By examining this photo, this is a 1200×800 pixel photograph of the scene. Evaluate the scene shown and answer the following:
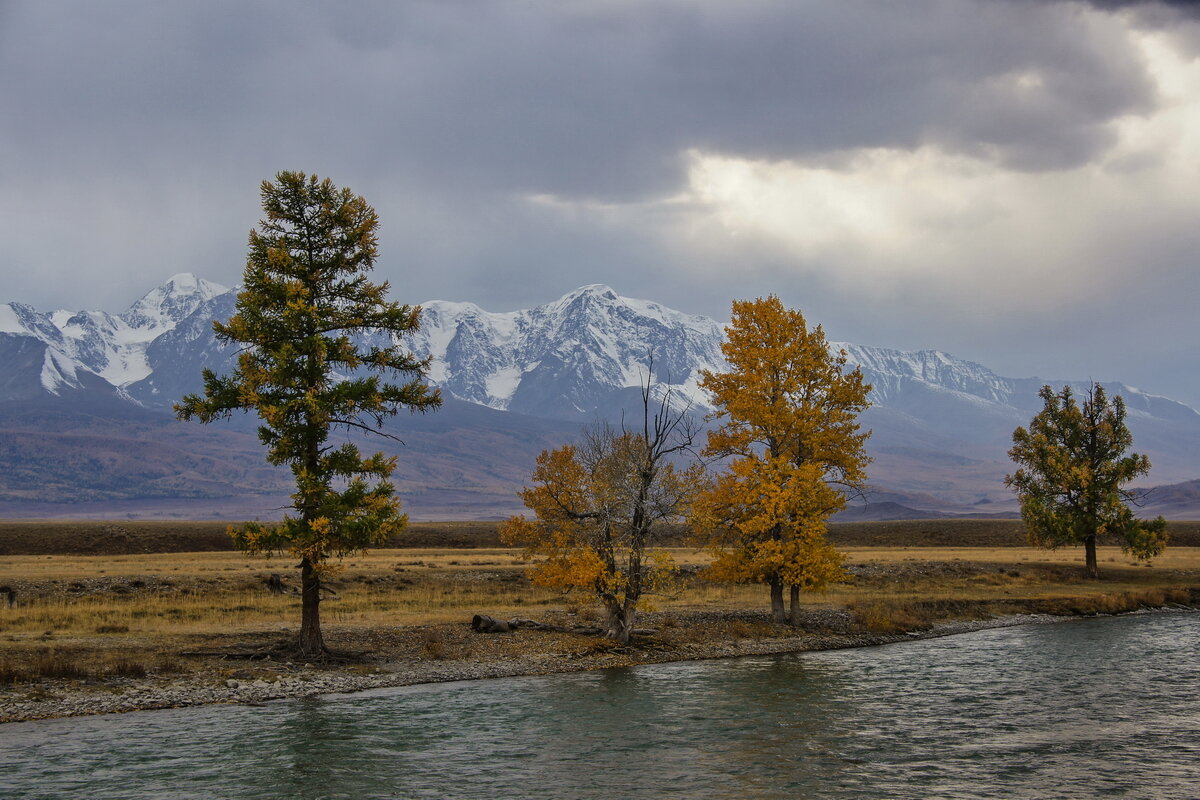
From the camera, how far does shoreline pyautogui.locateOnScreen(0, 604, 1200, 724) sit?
29.6 m

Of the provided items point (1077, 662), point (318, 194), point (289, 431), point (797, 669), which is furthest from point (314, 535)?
point (1077, 662)

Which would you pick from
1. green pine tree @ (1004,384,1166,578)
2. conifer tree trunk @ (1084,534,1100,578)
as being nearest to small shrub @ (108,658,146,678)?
green pine tree @ (1004,384,1166,578)

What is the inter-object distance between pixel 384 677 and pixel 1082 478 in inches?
2274

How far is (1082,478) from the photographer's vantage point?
241 feet

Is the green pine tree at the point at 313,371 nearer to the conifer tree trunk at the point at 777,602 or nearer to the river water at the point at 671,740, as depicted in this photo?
the river water at the point at 671,740

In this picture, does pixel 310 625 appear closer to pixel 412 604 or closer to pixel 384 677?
pixel 384 677

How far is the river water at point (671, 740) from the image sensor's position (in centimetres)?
2222

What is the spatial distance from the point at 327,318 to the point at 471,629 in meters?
17.2

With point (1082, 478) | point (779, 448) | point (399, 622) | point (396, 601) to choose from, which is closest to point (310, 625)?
point (399, 622)

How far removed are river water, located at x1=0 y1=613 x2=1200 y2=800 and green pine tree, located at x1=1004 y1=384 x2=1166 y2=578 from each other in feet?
127

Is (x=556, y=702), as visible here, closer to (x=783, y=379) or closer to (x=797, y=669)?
(x=797, y=669)

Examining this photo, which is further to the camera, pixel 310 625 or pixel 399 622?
pixel 399 622

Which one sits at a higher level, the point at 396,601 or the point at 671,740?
the point at 396,601

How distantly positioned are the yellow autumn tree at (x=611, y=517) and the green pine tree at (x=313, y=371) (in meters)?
8.33
